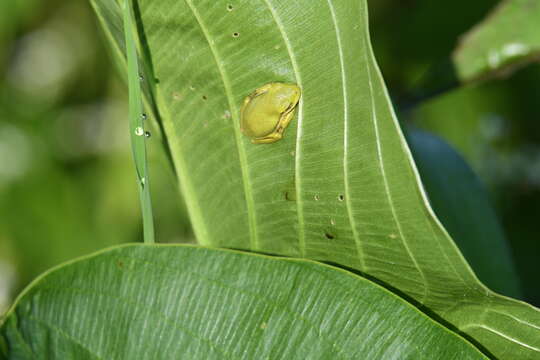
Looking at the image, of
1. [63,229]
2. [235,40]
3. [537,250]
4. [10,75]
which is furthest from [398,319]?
[10,75]

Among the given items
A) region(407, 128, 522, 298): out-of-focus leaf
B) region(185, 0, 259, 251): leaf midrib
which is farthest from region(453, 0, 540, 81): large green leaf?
region(185, 0, 259, 251): leaf midrib

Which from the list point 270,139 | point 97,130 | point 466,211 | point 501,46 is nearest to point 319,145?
point 270,139

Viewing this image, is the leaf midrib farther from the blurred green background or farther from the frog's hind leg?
the blurred green background

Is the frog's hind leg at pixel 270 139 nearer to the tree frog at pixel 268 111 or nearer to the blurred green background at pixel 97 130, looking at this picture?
the tree frog at pixel 268 111

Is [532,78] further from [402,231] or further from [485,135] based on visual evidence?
[402,231]

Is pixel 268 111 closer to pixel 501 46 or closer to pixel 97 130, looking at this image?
pixel 501 46
